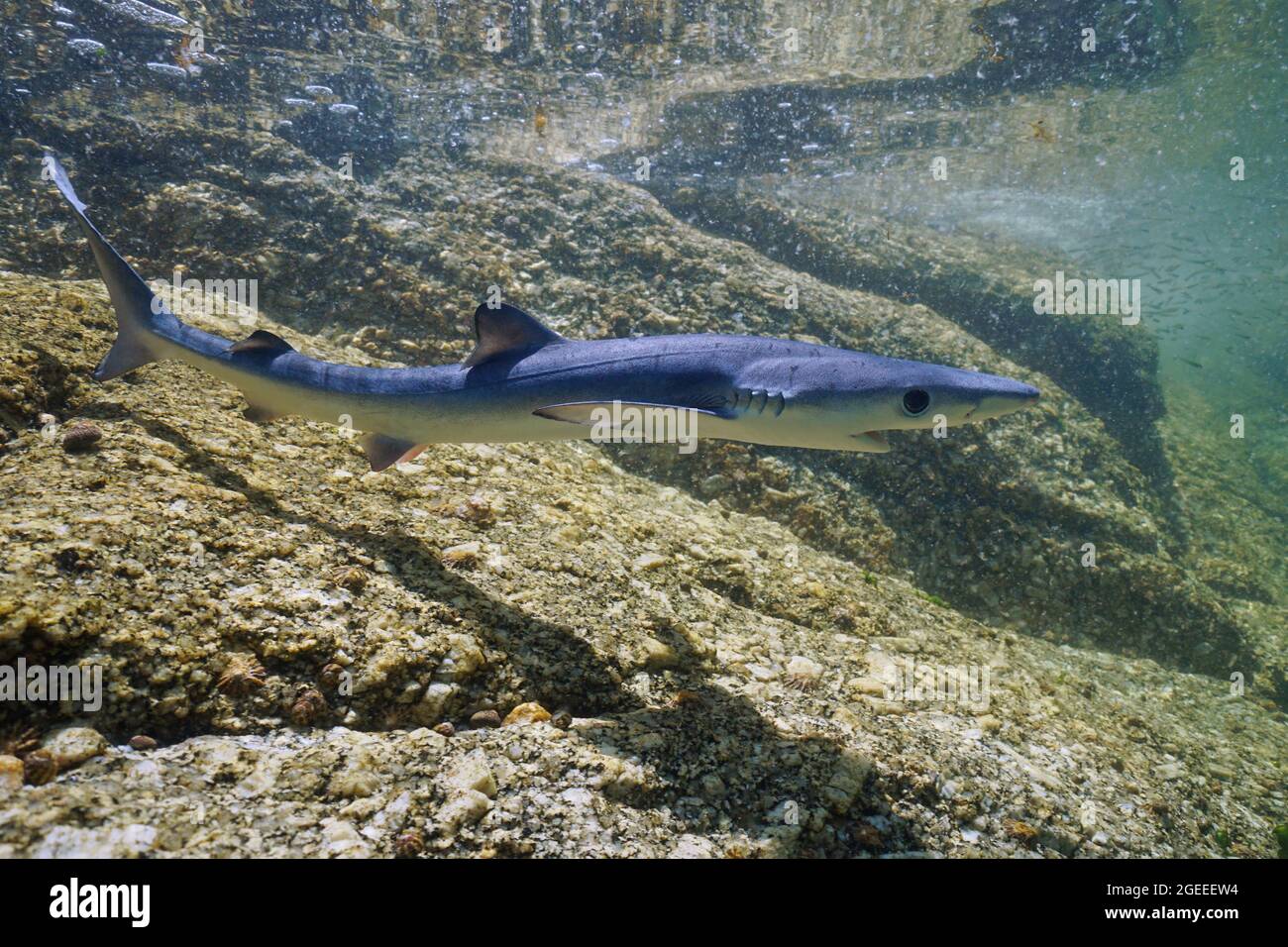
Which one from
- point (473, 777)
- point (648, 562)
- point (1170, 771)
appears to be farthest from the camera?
point (648, 562)

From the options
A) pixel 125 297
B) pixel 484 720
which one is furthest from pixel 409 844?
pixel 125 297

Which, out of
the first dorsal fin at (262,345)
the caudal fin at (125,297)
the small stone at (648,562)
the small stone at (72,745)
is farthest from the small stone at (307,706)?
the caudal fin at (125,297)

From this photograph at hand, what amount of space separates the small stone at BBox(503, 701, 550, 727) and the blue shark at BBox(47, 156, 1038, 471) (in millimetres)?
1394

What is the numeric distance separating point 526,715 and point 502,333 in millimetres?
2055

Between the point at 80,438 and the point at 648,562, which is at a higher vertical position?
the point at 80,438

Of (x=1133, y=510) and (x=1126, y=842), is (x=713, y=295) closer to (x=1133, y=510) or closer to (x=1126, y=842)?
(x=1133, y=510)

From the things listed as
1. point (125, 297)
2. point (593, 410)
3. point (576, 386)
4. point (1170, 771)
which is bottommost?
point (1170, 771)

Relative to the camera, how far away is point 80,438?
337 cm

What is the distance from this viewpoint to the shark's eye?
2.87 metres

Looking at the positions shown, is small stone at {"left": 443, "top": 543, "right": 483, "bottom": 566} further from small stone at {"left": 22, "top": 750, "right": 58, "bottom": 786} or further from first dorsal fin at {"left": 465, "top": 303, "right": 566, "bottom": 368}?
small stone at {"left": 22, "top": 750, "right": 58, "bottom": 786}

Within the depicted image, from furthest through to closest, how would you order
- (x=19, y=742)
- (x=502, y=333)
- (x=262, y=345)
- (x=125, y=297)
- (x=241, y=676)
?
(x=125, y=297) → (x=262, y=345) → (x=502, y=333) → (x=241, y=676) → (x=19, y=742)

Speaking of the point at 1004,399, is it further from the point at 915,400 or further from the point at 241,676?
the point at 241,676

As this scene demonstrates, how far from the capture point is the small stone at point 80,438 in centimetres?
336
